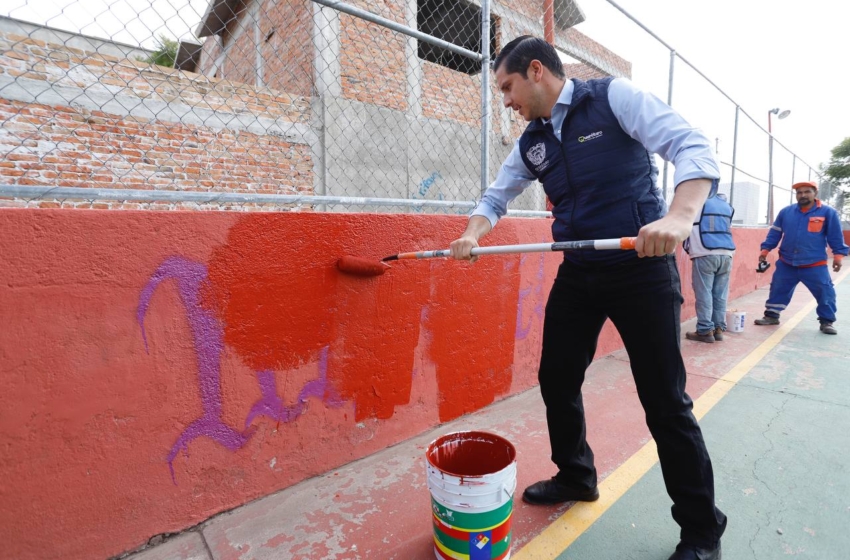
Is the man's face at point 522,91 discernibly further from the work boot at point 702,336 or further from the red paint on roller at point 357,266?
the work boot at point 702,336

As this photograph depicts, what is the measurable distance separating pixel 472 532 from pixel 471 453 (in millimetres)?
428

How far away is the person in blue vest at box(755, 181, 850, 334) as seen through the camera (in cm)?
585

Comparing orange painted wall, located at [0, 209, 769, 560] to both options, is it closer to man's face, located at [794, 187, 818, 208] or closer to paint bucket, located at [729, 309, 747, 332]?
paint bucket, located at [729, 309, 747, 332]

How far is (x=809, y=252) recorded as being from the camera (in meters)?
5.97

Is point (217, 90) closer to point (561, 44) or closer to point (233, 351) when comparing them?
point (233, 351)

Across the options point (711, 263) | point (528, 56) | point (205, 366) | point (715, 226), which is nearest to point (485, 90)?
point (528, 56)

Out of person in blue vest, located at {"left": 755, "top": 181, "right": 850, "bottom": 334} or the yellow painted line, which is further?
person in blue vest, located at {"left": 755, "top": 181, "right": 850, "bottom": 334}

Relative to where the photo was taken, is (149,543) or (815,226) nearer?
(149,543)

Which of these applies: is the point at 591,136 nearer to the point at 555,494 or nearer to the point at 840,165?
the point at 555,494

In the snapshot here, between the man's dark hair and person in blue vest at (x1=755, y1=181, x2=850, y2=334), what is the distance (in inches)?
224

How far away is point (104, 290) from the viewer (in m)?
1.85

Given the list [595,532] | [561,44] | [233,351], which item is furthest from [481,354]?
[561,44]

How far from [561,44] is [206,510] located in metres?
9.44

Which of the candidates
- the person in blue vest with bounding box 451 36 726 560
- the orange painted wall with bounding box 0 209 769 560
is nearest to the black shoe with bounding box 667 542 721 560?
the person in blue vest with bounding box 451 36 726 560
